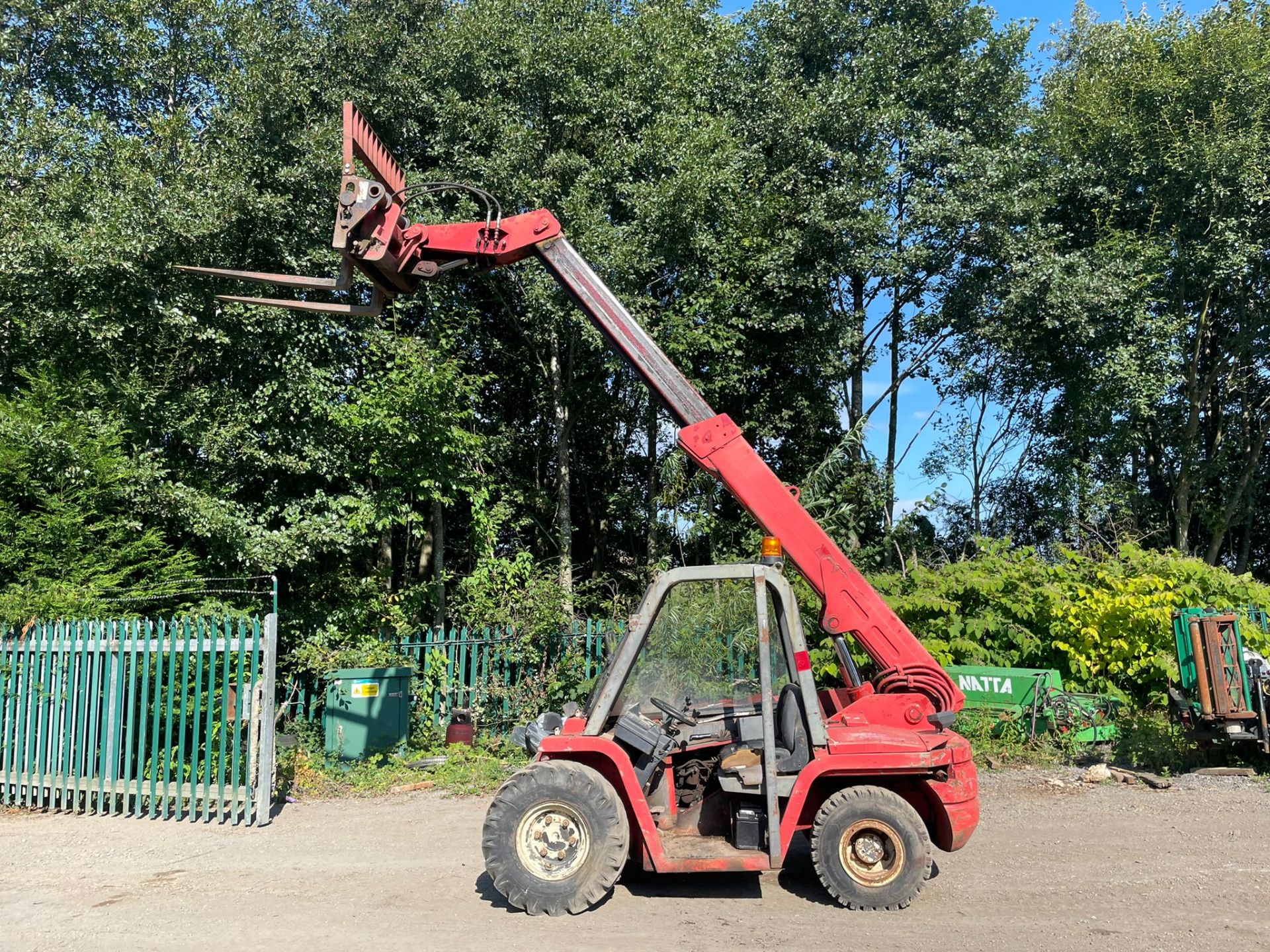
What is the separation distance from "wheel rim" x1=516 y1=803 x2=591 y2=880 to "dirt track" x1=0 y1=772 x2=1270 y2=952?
0.30 meters

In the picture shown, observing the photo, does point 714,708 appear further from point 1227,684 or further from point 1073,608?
point 1073,608

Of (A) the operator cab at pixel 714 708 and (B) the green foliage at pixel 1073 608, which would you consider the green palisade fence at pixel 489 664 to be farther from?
(A) the operator cab at pixel 714 708

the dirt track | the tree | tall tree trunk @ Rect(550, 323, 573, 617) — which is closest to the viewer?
the dirt track

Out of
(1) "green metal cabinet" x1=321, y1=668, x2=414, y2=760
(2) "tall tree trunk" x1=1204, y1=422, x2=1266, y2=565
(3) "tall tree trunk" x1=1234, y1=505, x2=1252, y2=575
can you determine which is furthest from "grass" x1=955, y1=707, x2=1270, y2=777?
(3) "tall tree trunk" x1=1234, y1=505, x2=1252, y2=575

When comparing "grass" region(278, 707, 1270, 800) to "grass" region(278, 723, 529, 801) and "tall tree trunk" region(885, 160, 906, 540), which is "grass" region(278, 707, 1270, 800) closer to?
"grass" region(278, 723, 529, 801)

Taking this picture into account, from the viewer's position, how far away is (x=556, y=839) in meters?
5.41

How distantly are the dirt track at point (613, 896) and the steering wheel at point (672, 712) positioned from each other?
1114 millimetres

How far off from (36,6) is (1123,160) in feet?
63.6

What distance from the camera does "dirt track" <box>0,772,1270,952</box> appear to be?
5.02m

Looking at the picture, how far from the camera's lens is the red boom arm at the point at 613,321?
6.04 m

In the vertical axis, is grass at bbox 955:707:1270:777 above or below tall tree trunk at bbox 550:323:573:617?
below

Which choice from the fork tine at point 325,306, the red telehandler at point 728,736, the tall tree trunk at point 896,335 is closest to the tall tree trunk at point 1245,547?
the tall tree trunk at point 896,335

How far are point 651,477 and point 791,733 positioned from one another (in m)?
11.7

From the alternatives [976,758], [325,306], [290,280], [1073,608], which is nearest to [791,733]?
[325,306]
